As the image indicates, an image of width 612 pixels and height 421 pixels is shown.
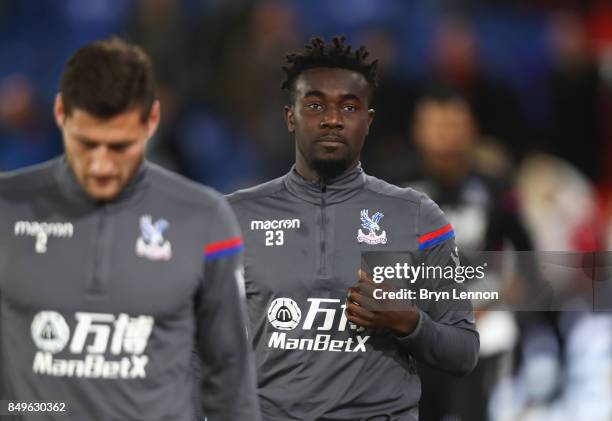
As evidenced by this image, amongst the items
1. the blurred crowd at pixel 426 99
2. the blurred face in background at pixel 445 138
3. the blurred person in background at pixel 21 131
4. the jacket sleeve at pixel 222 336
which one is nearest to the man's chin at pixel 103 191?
the jacket sleeve at pixel 222 336

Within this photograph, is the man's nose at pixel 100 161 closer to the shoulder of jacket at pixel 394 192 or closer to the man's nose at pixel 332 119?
the man's nose at pixel 332 119

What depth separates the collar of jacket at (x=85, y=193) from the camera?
9.52ft

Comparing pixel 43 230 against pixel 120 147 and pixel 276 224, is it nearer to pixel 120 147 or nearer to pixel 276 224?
pixel 120 147

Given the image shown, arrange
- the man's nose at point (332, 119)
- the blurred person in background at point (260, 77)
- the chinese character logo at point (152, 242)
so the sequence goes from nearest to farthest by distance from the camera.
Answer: the chinese character logo at point (152, 242), the man's nose at point (332, 119), the blurred person in background at point (260, 77)

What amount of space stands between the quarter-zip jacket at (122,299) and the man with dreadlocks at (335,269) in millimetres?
Result: 943

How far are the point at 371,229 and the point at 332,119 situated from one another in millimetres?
401

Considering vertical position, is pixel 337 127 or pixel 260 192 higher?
pixel 337 127

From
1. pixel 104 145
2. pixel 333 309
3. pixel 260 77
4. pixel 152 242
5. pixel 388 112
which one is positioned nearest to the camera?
pixel 104 145

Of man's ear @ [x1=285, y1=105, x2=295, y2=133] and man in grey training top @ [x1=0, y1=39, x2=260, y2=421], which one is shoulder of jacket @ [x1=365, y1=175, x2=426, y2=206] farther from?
man in grey training top @ [x1=0, y1=39, x2=260, y2=421]

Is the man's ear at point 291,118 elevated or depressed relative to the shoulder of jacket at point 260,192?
elevated

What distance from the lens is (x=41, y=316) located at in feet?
9.20

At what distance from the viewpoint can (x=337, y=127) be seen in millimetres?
3916

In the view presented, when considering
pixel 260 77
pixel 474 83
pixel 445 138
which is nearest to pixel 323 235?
pixel 445 138

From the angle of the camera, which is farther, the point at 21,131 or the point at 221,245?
the point at 21,131
